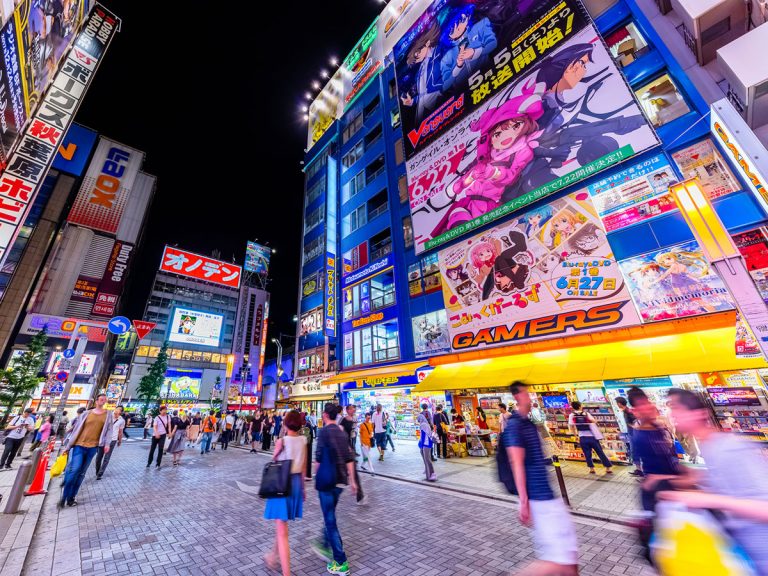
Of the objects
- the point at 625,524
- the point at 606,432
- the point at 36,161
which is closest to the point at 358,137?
the point at 36,161

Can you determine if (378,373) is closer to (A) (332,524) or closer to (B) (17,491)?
(B) (17,491)

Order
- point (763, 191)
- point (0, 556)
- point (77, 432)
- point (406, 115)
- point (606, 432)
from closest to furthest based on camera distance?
point (0, 556)
point (77, 432)
point (763, 191)
point (606, 432)
point (406, 115)

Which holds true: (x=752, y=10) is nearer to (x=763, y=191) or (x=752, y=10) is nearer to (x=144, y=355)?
(x=763, y=191)

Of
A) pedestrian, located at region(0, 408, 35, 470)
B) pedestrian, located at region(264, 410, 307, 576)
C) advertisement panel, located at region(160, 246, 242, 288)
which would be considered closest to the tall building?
pedestrian, located at region(264, 410, 307, 576)

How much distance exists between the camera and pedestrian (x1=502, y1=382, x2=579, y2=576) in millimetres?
2514

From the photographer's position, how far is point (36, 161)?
8.63 m

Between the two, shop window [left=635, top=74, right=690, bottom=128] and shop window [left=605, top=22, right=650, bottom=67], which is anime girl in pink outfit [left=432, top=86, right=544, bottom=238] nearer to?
shop window [left=605, top=22, right=650, bottom=67]

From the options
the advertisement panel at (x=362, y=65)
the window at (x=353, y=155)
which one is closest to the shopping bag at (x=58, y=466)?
the window at (x=353, y=155)

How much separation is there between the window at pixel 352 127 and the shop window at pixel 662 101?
20753 millimetres

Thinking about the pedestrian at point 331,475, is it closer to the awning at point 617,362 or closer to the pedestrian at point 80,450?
the pedestrian at point 80,450

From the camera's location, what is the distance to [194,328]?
172 feet

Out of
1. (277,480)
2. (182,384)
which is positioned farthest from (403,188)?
(182,384)

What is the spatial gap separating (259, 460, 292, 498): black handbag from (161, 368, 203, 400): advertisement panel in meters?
58.1

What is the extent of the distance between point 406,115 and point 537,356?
16.4m
